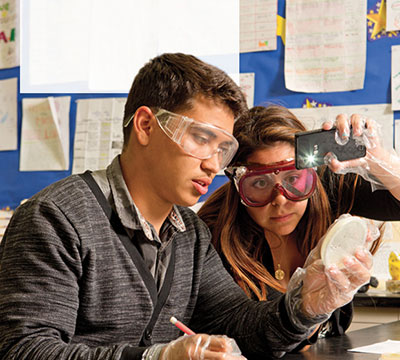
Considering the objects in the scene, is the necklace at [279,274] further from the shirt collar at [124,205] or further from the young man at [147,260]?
the shirt collar at [124,205]

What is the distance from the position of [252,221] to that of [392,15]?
1297 millimetres

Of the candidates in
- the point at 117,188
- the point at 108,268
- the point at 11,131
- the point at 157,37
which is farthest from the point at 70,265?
the point at 11,131

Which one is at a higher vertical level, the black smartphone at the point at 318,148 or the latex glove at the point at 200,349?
the black smartphone at the point at 318,148

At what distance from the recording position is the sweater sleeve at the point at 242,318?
4.65 feet

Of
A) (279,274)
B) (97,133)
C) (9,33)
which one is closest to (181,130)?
(279,274)

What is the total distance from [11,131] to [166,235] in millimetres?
2224

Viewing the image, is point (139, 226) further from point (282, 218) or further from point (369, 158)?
point (369, 158)

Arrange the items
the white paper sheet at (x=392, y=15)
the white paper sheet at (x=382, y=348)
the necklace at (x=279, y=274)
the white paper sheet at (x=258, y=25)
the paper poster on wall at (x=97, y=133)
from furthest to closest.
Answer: the paper poster on wall at (x=97, y=133) → the white paper sheet at (x=258, y=25) → the white paper sheet at (x=392, y=15) → the necklace at (x=279, y=274) → the white paper sheet at (x=382, y=348)

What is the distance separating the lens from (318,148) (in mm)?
1519

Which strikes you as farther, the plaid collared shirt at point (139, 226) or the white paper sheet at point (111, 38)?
the white paper sheet at point (111, 38)

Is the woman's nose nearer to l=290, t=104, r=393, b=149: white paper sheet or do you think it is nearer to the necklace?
the necklace

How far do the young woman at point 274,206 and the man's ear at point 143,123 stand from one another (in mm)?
429

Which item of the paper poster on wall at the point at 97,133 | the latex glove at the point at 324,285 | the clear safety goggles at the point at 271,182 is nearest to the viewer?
the latex glove at the point at 324,285

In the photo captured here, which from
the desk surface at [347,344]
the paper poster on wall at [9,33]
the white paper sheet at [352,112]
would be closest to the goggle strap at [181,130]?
the desk surface at [347,344]
